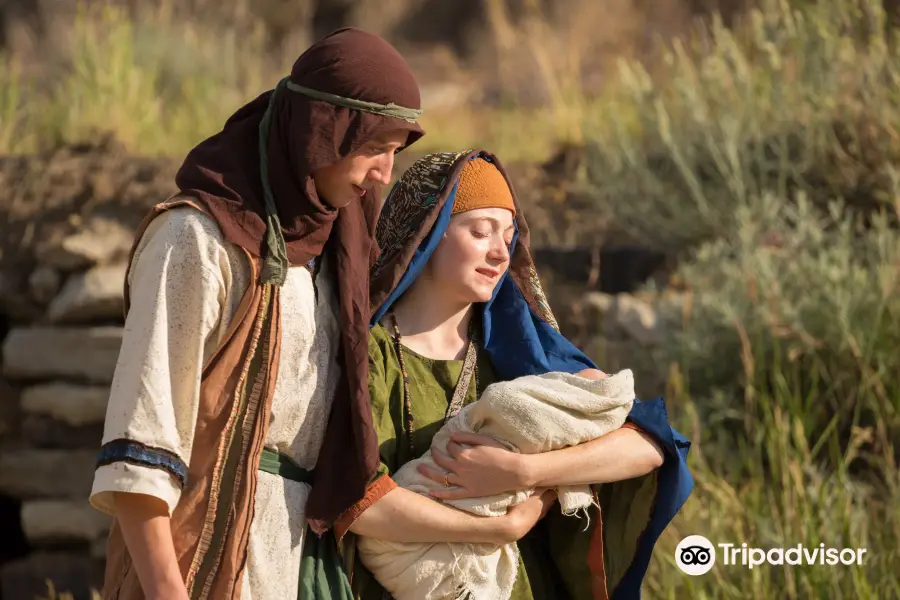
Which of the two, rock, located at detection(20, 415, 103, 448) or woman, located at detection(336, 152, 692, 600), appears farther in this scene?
rock, located at detection(20, 415, 103, 448)

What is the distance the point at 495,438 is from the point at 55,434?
3598 mm

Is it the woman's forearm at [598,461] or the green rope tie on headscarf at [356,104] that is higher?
the green rope tie on headscarf at [356,104]

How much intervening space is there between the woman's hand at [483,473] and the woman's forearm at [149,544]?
61cm

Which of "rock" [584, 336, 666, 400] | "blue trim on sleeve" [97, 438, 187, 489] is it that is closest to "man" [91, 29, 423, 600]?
"blue trim on sleeve" [97, 438, 187, 489]

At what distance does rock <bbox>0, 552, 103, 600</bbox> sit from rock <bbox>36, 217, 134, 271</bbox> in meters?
1.32

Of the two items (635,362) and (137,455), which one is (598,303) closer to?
(635,362)

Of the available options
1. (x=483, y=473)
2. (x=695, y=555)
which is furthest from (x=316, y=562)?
(x=695, y=555)

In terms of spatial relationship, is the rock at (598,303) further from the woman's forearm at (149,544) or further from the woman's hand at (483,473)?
the woman's forearm at (149,544)

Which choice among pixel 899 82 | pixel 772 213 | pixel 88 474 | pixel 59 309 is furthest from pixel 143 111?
pixel 899 82

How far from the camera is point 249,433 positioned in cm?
240

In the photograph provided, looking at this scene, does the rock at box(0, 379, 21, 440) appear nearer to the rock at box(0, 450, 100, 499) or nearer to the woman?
the rock at box(0, 450, 100, 499)

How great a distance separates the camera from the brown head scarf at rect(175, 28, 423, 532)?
2381mm

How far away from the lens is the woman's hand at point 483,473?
260cm

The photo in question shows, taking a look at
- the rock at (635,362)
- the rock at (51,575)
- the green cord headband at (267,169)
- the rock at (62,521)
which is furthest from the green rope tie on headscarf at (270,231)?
the rock at (51,575)
